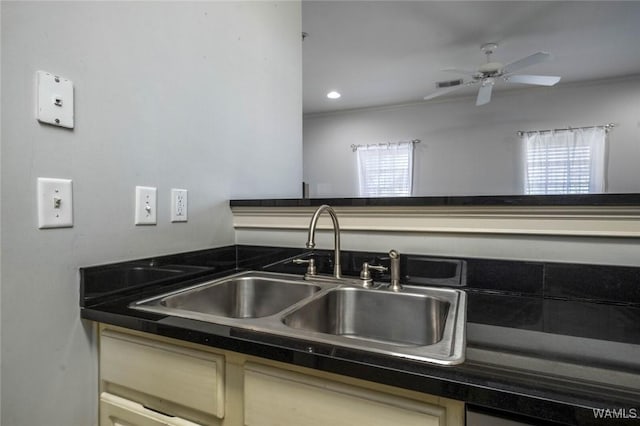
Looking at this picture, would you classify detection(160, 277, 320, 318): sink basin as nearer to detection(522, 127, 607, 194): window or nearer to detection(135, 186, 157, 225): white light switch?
detection(135, 186, 157, 225): white light switch

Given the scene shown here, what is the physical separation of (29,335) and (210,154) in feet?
2.42

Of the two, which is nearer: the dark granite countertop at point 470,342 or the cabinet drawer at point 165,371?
the dark granite countertop at point 470,342

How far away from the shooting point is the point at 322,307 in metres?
0.93

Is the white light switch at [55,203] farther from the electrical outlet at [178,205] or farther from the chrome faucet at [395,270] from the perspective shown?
the chrome faucet at [395,270]

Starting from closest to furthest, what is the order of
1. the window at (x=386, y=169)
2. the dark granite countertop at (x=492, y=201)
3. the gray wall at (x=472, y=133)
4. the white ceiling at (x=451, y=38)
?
1. the dark granite countertop at (x=492, y=201)
2. the white ceiling at (x=451, y=38)
3. the gray wall at (x=472, y=133)
4. the window at (x=386, y=169)

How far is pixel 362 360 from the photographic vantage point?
52 cm

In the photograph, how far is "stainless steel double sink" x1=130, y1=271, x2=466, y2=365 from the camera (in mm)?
729

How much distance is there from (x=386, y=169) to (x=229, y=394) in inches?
172

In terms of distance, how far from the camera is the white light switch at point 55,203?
70 cm

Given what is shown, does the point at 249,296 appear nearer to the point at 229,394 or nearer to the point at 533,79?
the point at 229,394

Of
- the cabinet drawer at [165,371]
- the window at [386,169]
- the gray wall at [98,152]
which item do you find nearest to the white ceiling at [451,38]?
the window at [386,169]

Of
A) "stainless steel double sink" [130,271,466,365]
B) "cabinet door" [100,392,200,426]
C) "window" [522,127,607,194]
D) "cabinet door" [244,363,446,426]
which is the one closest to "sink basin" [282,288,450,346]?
"stainless steel double sink" [130,271,466,365]

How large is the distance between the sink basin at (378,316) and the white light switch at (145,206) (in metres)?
0.54

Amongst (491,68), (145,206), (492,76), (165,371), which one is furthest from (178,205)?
(492,76)
